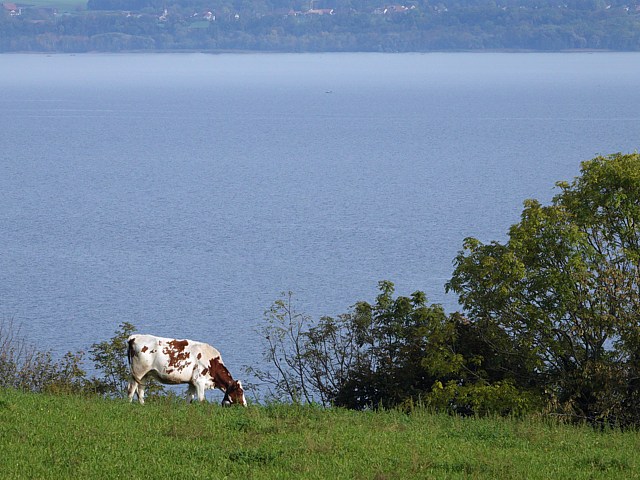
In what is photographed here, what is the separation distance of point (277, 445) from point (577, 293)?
10156 millimetres

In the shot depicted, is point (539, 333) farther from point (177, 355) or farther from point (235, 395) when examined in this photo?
point (177, 355)

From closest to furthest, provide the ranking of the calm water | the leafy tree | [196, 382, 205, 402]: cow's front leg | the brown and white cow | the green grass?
1. the green grass
2. the brown and white cow
3. [196, 382, 205, 402]: cow's front leg
4. the leafy tree
5. the calm water

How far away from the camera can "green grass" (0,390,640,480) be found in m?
12.8

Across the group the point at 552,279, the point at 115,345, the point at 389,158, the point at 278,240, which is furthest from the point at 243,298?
the point at 389,158

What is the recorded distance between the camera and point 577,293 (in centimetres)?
2233

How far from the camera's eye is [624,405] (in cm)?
2220

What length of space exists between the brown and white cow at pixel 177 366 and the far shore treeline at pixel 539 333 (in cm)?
156

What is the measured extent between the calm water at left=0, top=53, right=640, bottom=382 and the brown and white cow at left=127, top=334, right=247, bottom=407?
66.0ft

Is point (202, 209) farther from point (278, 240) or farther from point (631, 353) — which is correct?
point (631, 353)

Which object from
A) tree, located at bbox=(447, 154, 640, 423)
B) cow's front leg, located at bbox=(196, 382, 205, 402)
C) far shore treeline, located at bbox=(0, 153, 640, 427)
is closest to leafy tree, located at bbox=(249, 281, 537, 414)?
far shore treeline, located at bbox=(0, 153, 640, 427)

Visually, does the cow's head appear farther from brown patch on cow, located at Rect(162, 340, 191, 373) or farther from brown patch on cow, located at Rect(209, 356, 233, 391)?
brown patch on cow, located at Rect(162, 340, 191, 373)

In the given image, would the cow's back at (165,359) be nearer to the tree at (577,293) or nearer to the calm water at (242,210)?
the tree at (577,293)

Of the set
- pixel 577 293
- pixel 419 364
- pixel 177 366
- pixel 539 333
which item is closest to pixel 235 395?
pixel 177 366

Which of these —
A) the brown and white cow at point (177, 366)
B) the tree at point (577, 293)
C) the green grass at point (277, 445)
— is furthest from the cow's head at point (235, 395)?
the tree at point (577, 293)
